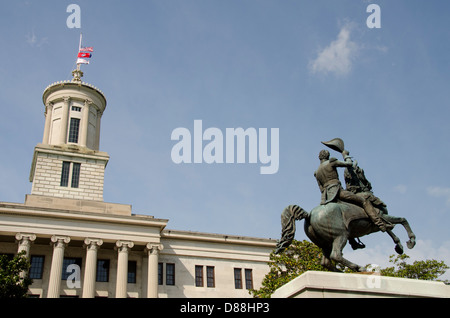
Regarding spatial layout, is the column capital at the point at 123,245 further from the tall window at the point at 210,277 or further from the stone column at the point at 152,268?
the tall window at the point at 210,277

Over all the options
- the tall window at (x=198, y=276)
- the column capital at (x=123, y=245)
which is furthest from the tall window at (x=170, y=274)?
the column capital at (x=123, y=245)

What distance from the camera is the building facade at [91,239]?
4362cm

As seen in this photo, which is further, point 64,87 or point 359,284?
point 64,87

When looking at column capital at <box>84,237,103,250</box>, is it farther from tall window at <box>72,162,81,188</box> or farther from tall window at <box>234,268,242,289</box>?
tall window at <box>234,268,242,289</box>

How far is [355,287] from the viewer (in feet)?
35.7

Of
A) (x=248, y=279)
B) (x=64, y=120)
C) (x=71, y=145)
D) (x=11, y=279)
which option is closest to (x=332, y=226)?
(x=11, y=279)

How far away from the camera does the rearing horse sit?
12.2 m

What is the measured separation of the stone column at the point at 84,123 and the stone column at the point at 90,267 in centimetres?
1341

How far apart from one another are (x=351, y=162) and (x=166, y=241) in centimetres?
3946

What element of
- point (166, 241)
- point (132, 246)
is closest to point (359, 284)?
point (132, 246)

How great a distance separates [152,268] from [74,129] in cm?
1937

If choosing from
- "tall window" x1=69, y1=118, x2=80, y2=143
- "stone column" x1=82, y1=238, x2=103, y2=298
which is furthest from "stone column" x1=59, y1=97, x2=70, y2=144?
"stone column" x1=82, y1=238, x2=103, y2=298
